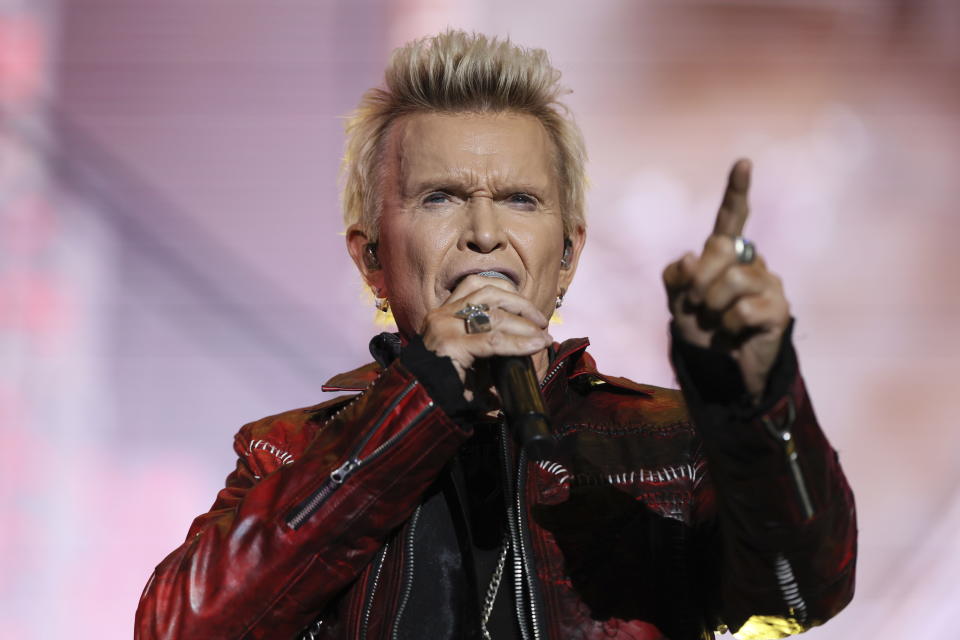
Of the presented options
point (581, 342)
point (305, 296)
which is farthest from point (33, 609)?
point (581, 342)

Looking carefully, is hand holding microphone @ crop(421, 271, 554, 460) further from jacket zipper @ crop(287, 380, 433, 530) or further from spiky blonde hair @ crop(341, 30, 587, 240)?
spiky blonde hair @ crop(341, 30, 587, 240)

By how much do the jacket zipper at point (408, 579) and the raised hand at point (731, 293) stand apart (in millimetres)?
492

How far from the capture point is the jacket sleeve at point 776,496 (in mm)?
903

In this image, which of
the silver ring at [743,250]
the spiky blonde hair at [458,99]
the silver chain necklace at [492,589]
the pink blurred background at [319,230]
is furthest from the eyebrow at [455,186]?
the pink blurred background at [319,230]

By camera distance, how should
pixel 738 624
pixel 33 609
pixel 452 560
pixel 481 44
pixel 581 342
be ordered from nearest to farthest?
pixel 738 624, pixel 452 560, pixel 581 342, pixel 481 44, pixel 33 609

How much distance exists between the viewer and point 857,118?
2258 millimetres

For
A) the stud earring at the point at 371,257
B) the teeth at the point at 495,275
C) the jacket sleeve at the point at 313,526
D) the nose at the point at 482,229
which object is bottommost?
the jacket sleeve at the point at 313,526

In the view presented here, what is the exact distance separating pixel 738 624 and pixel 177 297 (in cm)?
162

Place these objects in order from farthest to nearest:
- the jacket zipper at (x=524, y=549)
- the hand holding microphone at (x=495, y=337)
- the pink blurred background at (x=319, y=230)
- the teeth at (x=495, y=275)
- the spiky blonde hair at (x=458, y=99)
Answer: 1. the pink blurred background at (x=319, y=230)
2. the spiky blonde hair at (x=458, y=99)
3. the teeth at (x=495, y=275)
4. the jacket zipper at (x=524, y=549)
5. the hand holding microphone at (x=495, y=337)

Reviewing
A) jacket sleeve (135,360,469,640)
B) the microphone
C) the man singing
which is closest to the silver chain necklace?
the man singing

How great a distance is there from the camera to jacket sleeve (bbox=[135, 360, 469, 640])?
3.67 ft

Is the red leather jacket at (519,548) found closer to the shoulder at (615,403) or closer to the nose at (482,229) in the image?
the shoulder at (615,403)

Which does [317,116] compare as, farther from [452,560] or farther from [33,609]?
[452,560]

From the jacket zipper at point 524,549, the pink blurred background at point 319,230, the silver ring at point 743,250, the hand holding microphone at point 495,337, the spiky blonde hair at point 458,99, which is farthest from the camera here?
the pink blurred background at point 319,230
